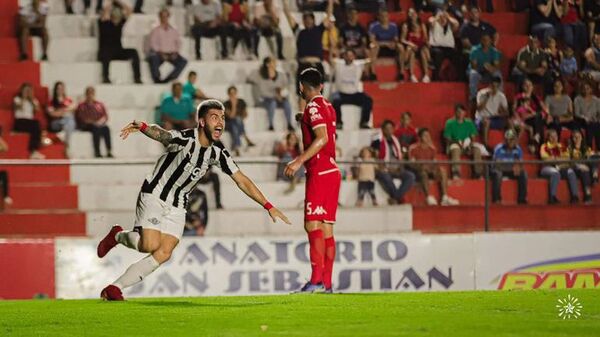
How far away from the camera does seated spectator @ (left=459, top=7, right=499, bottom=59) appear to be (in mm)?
25703

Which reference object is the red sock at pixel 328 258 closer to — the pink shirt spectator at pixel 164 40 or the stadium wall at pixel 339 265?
the stadium wall at pixel 339 265

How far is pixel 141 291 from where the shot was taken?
18.4 meters

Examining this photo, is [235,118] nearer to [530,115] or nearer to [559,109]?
[530,115]

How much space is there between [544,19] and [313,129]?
45.7ft

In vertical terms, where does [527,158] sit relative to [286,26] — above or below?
below

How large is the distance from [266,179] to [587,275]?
4977 millimetres

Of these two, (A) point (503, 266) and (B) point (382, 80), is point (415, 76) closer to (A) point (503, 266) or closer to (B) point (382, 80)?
(B) point (382, 80)

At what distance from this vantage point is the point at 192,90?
76.7 feet

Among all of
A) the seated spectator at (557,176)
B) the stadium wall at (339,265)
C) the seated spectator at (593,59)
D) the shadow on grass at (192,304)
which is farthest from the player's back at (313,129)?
the seated spectator at (593,59)

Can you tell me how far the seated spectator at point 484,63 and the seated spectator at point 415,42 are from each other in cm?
85

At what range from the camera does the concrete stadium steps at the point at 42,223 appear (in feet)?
59.5

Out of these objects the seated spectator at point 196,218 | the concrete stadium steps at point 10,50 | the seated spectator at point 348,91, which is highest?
the concrete stadium steps at point 10,50

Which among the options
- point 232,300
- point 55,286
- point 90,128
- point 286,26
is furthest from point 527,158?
point 232,300

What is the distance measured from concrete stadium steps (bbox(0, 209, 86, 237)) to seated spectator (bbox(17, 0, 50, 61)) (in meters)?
6.58
